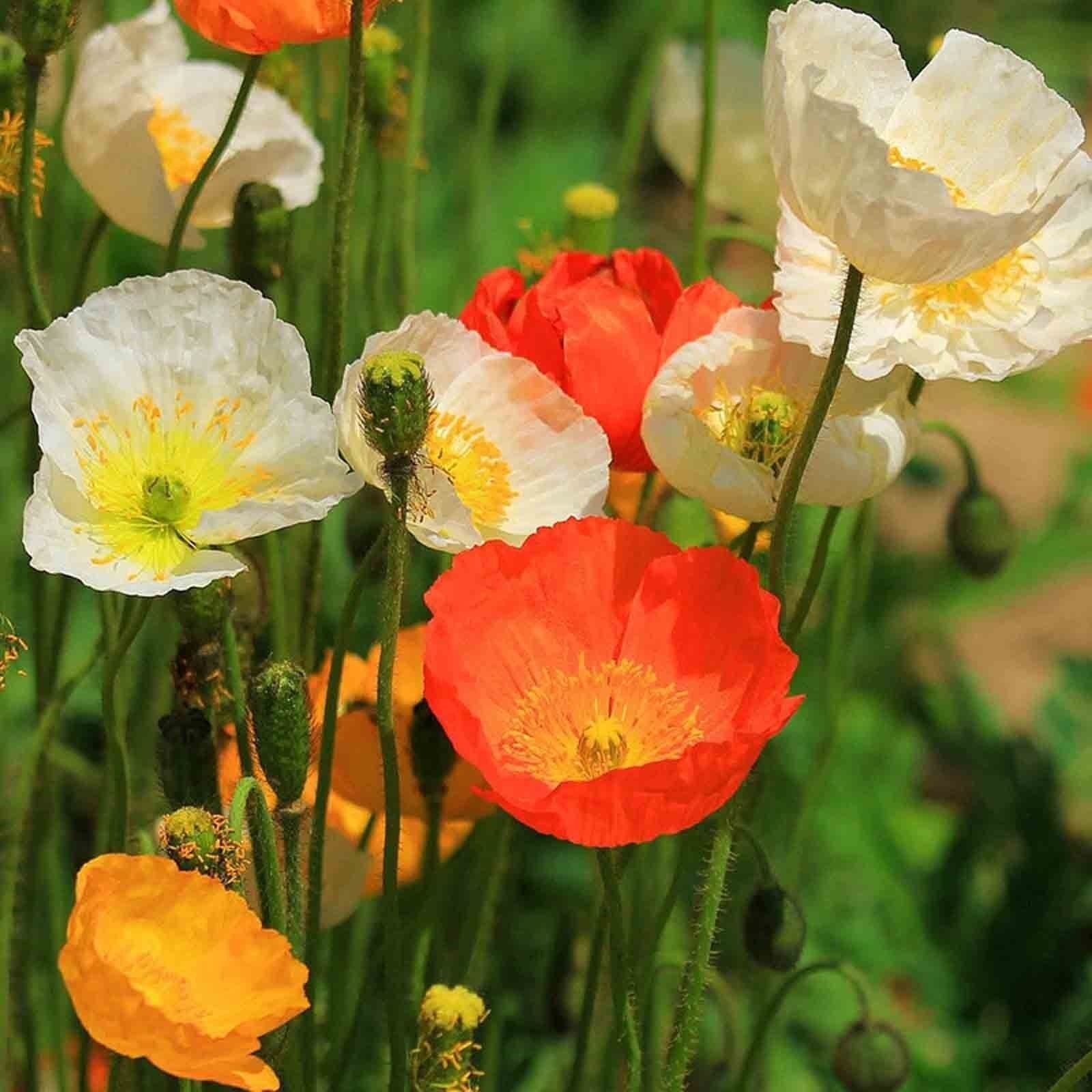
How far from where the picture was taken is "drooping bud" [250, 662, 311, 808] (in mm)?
708

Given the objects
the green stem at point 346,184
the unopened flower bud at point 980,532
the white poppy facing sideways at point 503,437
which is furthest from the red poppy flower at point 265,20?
the unopened flower bud at point 980,532

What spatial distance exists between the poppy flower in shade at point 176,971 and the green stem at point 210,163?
289mm

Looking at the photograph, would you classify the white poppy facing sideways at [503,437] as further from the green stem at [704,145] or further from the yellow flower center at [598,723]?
the green stem at [704,145]

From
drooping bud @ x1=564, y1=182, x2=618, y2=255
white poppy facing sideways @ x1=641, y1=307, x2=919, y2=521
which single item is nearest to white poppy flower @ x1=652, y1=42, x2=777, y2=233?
drooping bud @ x1=564, y1=182, x2=618, y2=255

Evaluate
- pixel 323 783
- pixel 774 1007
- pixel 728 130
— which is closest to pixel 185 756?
pixel 323 783

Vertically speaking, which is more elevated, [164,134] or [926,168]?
[926,168]

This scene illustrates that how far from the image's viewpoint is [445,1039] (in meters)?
0.71

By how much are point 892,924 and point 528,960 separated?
387 millimetres

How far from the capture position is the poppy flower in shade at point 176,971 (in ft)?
2.05

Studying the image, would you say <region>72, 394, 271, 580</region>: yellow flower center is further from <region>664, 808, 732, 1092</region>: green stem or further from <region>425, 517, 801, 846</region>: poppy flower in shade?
<region>664, 808, 732, 1092</region>: green stem

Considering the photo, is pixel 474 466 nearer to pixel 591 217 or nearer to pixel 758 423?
pixel 758 423

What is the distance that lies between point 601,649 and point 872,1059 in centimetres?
37

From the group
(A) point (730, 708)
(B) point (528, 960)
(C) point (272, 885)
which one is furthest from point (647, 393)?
(B) point (528, 960)

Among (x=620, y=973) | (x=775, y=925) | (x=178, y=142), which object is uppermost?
(x=178, y=142)
